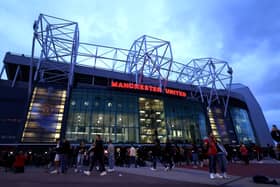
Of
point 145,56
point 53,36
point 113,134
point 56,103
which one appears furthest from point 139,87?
point 53,36

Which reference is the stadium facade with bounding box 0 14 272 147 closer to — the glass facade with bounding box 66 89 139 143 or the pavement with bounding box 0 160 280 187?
the glass facade with bounding box 66 89 139 143

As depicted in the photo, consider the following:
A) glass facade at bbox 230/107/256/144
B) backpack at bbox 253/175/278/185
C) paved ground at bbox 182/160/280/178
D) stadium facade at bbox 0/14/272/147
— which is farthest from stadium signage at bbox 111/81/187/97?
backpack at bbox 253/175/278/185

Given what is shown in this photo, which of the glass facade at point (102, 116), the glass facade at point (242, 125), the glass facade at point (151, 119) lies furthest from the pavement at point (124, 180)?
the glass facade at point (242, 125)

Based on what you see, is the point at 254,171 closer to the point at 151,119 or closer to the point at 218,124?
the point at 151,119

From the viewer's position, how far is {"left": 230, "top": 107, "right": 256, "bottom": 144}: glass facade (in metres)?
52.1

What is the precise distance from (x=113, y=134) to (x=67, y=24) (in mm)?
19137

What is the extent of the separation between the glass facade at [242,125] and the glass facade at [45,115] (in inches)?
1548

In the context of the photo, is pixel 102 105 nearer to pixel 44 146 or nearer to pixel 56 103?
→ pixel 56 103

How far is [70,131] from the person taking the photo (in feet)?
103

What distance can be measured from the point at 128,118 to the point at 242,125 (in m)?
34.0

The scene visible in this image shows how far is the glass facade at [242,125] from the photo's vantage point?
52.1 metres

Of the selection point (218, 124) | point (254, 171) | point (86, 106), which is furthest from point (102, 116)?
point (218, 124)

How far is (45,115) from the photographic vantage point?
32.5 m

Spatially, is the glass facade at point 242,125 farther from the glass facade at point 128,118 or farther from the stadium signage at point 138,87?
the stadium signage at point 138,87
